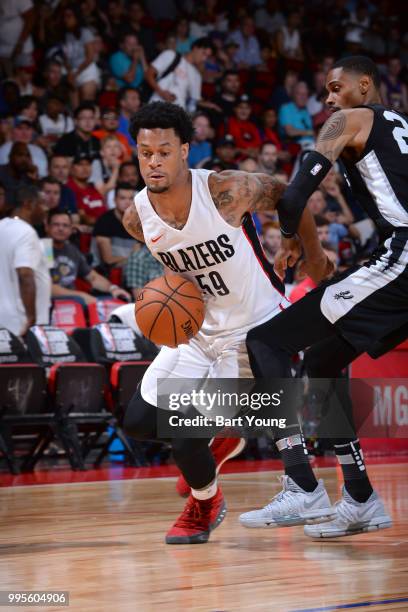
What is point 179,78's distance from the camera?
12.9 m

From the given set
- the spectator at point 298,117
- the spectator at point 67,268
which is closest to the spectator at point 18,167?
the spectator at point 67,268

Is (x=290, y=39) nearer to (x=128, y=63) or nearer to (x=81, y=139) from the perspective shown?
(x=128, y=63)

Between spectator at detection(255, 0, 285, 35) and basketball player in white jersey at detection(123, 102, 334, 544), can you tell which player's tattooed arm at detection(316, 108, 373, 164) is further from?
spectator at detection(255, 0, 285, 35)

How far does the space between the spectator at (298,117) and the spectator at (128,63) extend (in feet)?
7.56

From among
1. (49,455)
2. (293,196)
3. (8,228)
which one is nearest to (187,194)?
(293,196)

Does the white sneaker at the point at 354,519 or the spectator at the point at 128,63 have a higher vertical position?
the spectator at the point at 128,63

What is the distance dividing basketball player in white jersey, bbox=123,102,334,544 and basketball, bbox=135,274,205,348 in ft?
0.53

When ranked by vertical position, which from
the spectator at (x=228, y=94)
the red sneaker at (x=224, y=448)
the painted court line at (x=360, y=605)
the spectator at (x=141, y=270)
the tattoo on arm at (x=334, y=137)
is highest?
the tattoo on arm at (x=334, y=137)

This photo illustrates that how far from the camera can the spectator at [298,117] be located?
46.1 ft

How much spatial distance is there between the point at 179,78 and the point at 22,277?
17.7 feet

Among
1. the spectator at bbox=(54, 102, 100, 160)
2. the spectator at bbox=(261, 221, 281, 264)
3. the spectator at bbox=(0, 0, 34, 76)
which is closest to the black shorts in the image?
the spectator at bbox=(261, 221, 281, 264)

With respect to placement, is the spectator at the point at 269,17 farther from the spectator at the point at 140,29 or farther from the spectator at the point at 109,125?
the spectator at the point at 109,125

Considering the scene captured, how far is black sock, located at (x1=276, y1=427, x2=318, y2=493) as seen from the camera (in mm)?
4336

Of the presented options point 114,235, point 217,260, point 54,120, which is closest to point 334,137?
point 217,260
